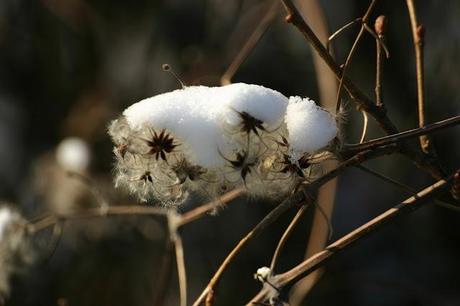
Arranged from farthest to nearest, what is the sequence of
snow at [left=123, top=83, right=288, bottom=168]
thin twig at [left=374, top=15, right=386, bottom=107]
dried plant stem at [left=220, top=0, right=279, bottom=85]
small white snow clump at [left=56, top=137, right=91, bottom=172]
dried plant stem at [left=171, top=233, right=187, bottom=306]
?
small white snow clump at [left=56, top=137, right=91, bottom=172]
dried plant stem at [left=220, top=0, right=279, bottom=85]
dried plant stem at [left=171, top=233, right=187, bottom=306]
thin twig at [left=374, top=15, right=386, bottom=107]
snow at [left=123, top=83, right=288, bottom=168]

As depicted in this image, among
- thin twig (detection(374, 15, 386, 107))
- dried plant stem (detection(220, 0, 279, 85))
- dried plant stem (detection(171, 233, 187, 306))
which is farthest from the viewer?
dried plant stem (detection(220, 0, 279, 85))

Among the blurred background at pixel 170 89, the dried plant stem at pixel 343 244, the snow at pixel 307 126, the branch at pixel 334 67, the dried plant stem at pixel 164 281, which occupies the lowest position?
the dried plant stem at pixel 343 244

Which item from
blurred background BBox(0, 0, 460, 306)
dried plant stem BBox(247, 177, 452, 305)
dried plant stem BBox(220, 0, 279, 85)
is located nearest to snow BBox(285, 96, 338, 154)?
dried plant stem BBox(247, 177, 452, 305)

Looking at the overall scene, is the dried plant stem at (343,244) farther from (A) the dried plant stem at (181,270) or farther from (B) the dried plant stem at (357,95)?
(A) the dried plant stem at (181,270)

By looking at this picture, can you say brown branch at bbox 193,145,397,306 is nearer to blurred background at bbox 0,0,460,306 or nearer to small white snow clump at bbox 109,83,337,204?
small white snow clump at bbox 109,83,337,204

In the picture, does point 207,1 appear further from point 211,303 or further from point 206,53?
point 211,303

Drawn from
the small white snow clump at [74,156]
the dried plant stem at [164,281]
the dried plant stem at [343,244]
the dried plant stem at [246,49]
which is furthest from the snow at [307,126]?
the small white snow clump at [74,156]

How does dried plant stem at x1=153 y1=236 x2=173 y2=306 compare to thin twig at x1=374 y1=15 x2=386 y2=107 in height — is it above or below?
above
